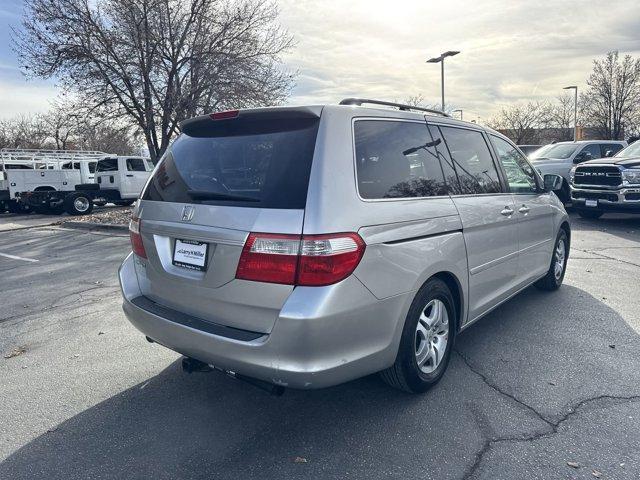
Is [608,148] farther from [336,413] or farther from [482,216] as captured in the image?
[336,413]

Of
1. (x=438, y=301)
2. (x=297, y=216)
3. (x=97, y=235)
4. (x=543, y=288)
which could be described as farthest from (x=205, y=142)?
(x=97, y=235)

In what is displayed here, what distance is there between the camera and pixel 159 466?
2453 millimetres

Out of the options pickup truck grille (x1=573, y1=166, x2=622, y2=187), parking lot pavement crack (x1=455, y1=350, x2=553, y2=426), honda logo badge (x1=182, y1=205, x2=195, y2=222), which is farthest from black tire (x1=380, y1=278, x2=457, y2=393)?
pickup truck grille (x1=573, y1=166, x2=622, y2=187)

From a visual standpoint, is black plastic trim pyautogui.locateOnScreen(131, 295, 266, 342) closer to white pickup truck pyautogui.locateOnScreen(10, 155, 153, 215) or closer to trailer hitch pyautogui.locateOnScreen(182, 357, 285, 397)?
trailer hitch pyautogui.locateOnScreen(182, 357, 285, 397)

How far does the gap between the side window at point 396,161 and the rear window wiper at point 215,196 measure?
62 cm

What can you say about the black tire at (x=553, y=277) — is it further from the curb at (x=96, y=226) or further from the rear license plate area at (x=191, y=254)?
the curb at (x=96, y=226)

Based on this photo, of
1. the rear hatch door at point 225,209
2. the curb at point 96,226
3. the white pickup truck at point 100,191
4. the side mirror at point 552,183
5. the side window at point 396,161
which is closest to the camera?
the rear hatch door at point 225,209

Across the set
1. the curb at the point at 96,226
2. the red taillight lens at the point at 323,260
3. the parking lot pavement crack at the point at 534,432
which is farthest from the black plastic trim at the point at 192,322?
the curb at the point at 96,226

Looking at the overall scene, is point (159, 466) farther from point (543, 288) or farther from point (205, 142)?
point (543, 288)

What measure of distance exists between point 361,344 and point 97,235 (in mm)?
10628

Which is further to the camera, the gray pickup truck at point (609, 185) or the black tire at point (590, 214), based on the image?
the black tire at point (590, 214)

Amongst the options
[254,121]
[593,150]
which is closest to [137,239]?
[254,121]

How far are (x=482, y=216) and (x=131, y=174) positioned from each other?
54.3 feet

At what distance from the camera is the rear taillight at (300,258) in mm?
2309
